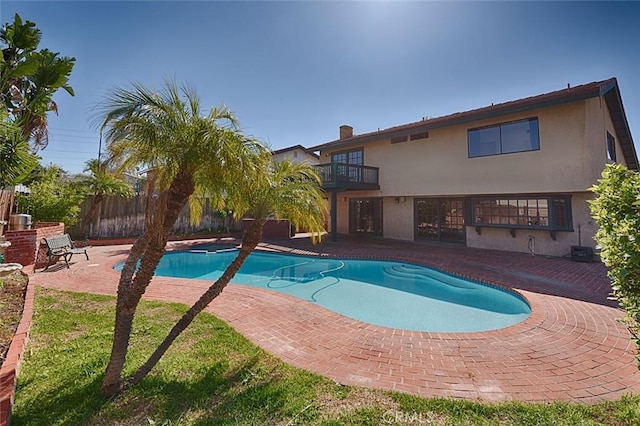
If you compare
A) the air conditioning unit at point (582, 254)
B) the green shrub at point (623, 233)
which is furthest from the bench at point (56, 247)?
the air conditioning unit at point (582, 254)

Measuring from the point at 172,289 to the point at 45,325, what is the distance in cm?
264

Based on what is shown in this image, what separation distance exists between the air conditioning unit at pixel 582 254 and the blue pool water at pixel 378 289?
5407mm

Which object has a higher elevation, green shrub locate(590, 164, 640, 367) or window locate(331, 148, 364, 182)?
window locate(331, 148, 364, 182)

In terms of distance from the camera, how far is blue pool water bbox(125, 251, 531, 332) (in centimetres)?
687

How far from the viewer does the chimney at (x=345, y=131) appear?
19938 mm

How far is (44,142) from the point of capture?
957cm

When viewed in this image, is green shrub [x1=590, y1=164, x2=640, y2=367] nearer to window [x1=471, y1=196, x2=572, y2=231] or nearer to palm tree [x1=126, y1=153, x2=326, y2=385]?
palm tree [x1=126, y1=153, x2=326, y2=385]

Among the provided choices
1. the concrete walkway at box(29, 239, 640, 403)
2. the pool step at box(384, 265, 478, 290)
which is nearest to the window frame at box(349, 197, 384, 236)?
the pool step at box(384, 265, 478, 290)

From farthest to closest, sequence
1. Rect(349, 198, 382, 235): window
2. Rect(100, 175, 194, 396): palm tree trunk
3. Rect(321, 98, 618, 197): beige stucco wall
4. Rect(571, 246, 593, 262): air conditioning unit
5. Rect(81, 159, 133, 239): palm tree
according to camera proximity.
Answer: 1. Rect(349, 198, 382, 235): window
2. Rect(81, 159, 133, 239): palm tree
3. Rect(321, 98, 618, 197): beige stucco wall
4. Rect(571, 246, 593, 262): air conditioning unit
5. Rect(100, 175, 194, 396): palm tree trunk

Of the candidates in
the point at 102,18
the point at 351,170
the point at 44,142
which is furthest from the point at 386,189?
the point at 44,142

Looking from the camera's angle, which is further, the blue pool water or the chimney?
the chimney

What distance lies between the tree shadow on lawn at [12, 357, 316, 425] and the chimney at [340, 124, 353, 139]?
60.0 feet

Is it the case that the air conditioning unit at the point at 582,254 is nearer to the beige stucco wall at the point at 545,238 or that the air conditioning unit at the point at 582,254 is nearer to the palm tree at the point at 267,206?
the beige stucco wall at the point at 545,238

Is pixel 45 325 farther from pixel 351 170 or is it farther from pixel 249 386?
pixel 351 170
